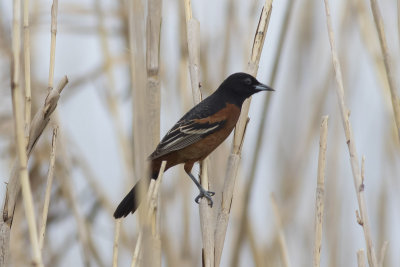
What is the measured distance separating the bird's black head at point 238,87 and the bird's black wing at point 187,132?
189mm

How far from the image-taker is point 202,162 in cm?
261

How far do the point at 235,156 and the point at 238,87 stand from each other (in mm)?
907

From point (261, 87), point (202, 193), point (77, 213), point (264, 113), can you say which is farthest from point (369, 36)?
point (77, 213)

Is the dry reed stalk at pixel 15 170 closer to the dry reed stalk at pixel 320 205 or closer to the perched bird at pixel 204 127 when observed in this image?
the dry reed stalk at pixel 320 205

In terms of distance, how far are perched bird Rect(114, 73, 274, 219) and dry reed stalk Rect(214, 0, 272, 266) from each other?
0.38 metres

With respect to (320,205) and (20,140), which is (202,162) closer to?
(320,205)

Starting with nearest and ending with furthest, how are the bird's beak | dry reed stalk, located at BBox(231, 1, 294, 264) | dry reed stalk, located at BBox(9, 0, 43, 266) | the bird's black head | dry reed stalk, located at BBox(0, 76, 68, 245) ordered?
dry reed stalk, located at BBox(9, 0, 43, 266)
dry reed stalk, located at BBox(0, 76, 68, 245)
dry reed stalk, located at BBox(231, 1, 294, 264)
the bird's beak
the bird's black head

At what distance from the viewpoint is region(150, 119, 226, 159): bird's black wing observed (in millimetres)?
2764

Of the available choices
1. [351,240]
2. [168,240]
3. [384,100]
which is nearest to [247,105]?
[168,240]

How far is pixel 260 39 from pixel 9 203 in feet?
3.51

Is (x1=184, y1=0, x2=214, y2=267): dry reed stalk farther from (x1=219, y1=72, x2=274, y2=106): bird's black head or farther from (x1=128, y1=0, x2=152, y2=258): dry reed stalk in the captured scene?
(x1=219, y1=72, x2=274, y2=106): bird's black head

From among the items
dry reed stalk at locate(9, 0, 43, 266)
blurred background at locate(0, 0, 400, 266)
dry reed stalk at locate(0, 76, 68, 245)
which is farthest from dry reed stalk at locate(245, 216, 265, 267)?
dry reed stalk at locate(9, 0, 43, 266)

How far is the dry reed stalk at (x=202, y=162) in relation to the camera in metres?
1.89

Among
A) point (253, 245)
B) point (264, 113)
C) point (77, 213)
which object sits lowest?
point (253, 245)
